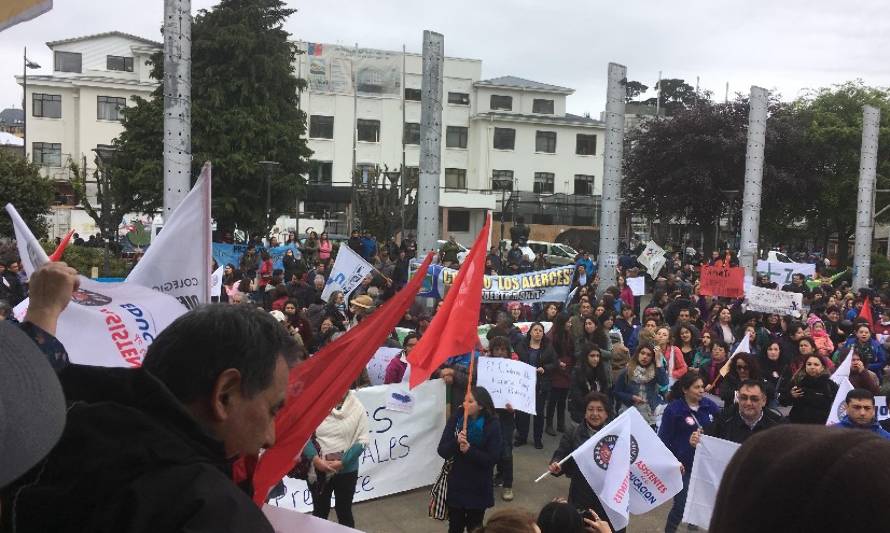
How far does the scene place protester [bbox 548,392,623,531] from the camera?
19.0 ft

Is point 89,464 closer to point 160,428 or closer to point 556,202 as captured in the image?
point 160,428

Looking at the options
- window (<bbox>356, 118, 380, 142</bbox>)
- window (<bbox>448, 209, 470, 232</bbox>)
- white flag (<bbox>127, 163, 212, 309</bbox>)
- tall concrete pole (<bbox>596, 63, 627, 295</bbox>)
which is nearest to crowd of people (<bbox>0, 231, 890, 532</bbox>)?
tall concrete pole (<bbox>596, 63, 627, 295</bbox>)

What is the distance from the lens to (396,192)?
1672 inches

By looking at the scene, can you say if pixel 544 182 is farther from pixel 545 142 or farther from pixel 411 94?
pixel 411 94

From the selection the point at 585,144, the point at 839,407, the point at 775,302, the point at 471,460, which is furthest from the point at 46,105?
the point at 839,407

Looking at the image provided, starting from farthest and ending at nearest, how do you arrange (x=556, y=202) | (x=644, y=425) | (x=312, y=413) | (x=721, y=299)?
(x=556, y=202), (x=721, y=299), (x=644, y=425), (x=312, y=413)

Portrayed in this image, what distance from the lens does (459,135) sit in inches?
2162

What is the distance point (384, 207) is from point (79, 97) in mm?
22887

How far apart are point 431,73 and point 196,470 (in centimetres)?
1243

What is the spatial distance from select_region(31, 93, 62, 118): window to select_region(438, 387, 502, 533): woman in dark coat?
51.6 m

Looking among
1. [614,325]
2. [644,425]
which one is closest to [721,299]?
[614,325]

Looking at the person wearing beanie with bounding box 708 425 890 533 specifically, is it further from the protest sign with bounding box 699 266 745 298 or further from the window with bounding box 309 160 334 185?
the window with bounding box 309 160 334 185

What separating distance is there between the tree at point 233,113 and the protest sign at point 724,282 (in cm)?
2168

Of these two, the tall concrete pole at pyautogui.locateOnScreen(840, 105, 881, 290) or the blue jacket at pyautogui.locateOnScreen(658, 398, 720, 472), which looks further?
the tall concrete pole at pyautogui.locateOnScreen(840, 105, 881, 290)
